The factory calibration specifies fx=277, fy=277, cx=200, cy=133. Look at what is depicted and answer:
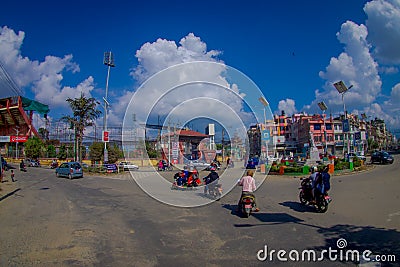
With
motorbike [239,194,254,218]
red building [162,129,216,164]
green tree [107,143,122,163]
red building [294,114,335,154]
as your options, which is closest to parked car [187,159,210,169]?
red building [162,129,216,164]

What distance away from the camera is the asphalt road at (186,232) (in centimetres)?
473

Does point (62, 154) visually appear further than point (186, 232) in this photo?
Yes


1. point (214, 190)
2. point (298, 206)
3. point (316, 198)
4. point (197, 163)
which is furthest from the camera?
point (197, 163)

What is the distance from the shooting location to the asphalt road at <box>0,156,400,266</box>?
473cm

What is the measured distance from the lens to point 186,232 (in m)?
6.34

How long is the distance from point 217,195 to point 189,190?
223cm

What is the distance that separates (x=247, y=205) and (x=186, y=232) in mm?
2116

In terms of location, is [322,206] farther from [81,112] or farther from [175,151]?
[81,112]

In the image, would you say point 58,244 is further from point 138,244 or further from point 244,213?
point 244,213

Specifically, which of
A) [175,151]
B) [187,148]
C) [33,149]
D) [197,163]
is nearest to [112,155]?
[175,151]

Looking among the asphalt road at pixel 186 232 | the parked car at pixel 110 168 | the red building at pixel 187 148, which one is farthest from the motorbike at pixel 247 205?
the parked car at pixel 110 168

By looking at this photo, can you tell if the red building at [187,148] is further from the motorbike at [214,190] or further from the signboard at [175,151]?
the motorbike at [214,190]

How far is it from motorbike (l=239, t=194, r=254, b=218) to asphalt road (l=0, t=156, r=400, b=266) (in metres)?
0.25

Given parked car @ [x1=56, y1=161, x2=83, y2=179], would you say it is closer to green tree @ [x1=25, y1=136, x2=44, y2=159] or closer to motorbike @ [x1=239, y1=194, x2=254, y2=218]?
motorbike @ [x1=239, y1=194, x2=254, y2=218]
